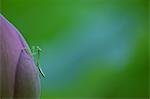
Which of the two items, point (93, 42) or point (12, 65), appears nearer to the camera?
point (12, 65)

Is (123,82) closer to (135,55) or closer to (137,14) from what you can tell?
(135,55)

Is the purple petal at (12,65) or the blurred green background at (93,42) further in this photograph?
the blurred green background at (93,42)

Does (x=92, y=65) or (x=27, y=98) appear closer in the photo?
(x=27, y=98)

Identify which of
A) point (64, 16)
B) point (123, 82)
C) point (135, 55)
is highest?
point (64, 16)

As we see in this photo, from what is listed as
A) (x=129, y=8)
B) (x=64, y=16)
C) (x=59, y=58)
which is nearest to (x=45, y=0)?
(x=64, y=16)
